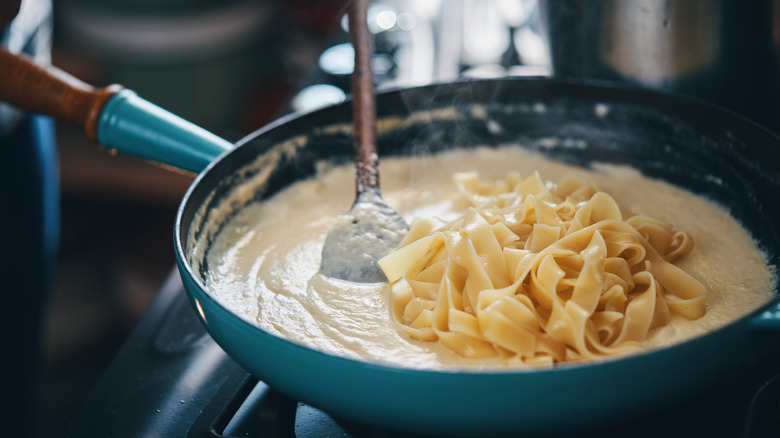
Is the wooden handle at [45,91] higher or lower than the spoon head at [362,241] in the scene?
higher

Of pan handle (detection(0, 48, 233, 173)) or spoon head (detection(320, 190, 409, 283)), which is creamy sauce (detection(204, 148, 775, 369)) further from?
pan handle (detection(0, 48, 233, 173))

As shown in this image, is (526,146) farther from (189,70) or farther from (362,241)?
(189,70)

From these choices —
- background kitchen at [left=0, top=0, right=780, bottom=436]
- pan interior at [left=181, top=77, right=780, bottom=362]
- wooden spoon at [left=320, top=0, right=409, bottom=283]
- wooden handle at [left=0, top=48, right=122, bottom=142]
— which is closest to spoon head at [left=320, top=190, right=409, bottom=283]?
wooden spoon at [left=320, top=0, right=409, bottom=283]

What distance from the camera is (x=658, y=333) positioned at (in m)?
1.12

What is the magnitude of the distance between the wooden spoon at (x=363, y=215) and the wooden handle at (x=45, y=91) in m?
0.49

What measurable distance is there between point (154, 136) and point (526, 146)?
0.90 metres

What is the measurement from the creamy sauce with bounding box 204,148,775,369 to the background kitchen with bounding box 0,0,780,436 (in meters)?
0.25

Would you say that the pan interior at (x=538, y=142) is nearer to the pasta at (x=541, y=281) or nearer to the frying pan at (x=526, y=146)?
the frying pan at (x=526, y=146)

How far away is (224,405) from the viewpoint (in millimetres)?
1099

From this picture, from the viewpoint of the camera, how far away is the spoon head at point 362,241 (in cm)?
132

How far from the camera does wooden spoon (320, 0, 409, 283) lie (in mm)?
1332

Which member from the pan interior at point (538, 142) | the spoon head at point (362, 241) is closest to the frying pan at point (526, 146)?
the pan interior at point (538, 142)

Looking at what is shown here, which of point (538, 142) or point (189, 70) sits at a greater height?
point (538, 142)

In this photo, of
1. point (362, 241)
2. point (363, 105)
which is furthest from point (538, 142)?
point (362, 241)
